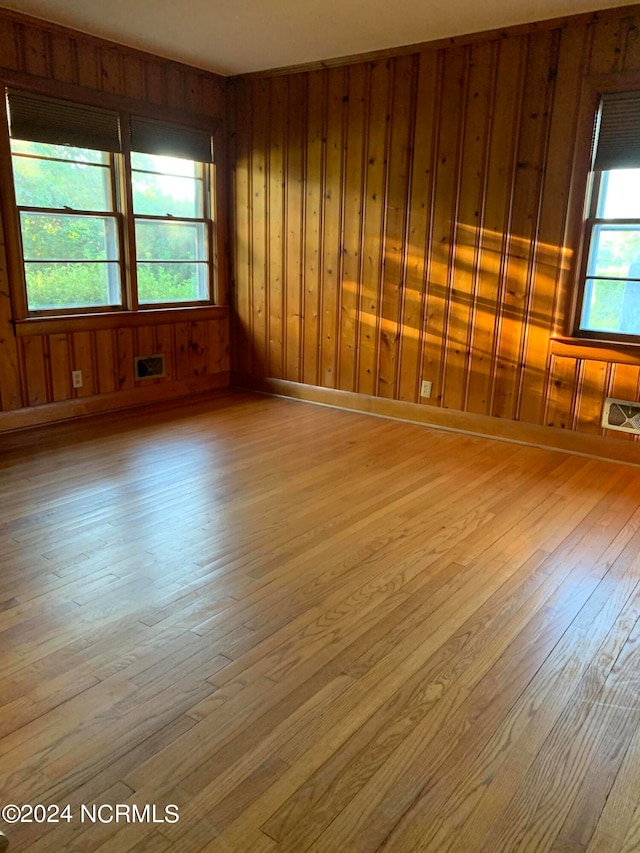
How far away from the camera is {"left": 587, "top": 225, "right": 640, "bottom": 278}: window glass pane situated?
152 inches

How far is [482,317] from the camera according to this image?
443 centimetres

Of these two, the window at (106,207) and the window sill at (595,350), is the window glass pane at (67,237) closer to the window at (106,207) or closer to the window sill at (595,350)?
the window at (106,207)

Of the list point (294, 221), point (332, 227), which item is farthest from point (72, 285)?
point (332, 227)

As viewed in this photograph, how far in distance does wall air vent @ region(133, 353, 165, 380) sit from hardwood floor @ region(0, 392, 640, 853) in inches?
58.0

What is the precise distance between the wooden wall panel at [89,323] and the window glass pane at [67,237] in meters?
0.23

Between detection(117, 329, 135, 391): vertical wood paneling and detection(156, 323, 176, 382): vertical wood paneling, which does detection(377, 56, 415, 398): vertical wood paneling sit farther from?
detection(117, 329, 135, 391): vertical wood paneling

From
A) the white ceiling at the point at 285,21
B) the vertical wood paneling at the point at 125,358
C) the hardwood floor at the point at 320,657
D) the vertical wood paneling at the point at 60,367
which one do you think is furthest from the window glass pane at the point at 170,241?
the hardwood floor at the point at 320,657

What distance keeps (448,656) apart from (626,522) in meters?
1.57

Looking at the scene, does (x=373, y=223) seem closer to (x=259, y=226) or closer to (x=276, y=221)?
(x=276, y=221)

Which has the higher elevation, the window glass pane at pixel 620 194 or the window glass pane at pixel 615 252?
the window glass pane at pixel 620 194

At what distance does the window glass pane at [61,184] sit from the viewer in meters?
4.23

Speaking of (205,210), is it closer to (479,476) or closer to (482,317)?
(482,317)

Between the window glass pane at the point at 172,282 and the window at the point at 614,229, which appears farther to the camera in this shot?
the window glass pane at the point at 172,282

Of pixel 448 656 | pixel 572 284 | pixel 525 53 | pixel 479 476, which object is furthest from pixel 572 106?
pixel 448 656
